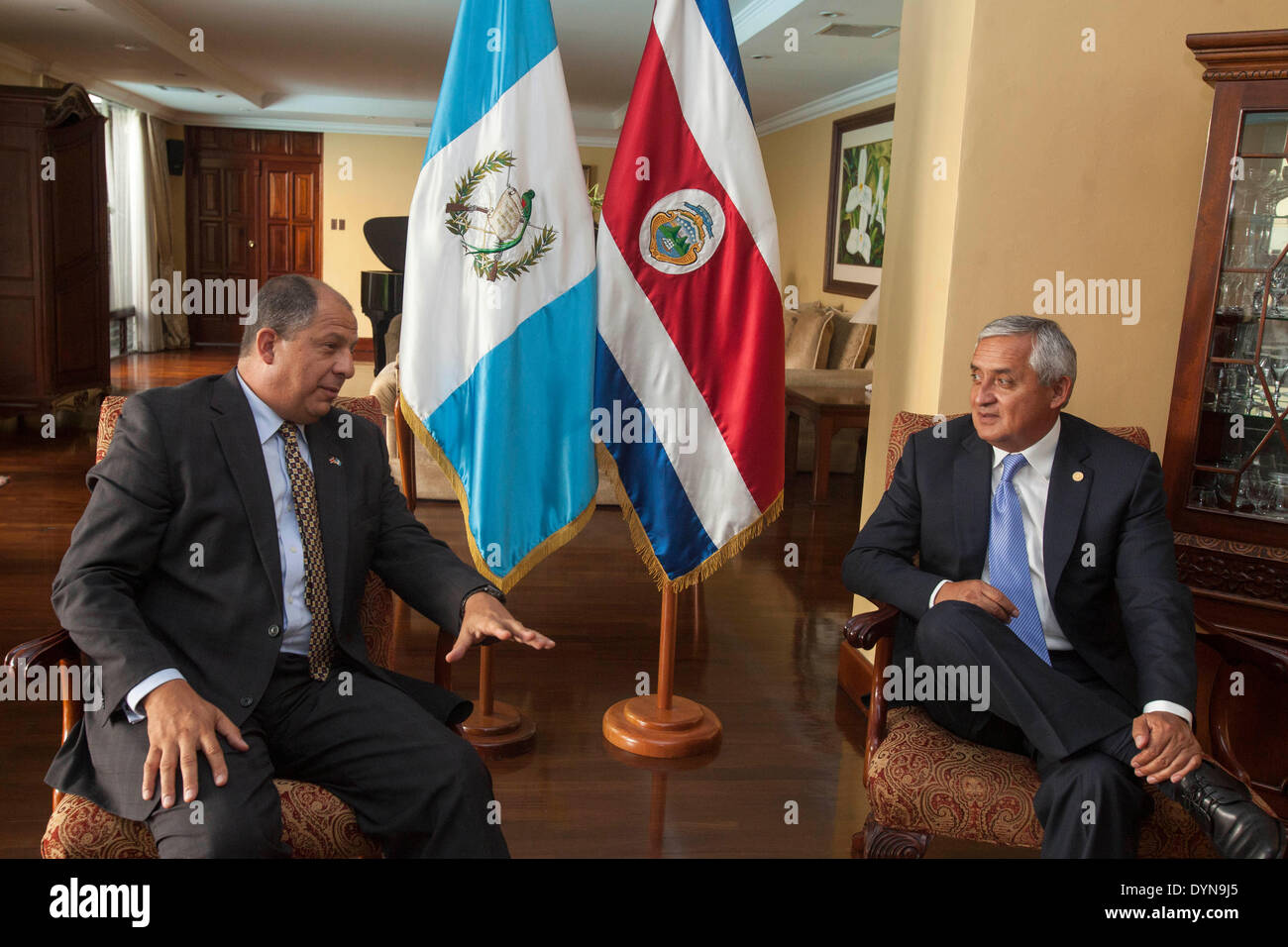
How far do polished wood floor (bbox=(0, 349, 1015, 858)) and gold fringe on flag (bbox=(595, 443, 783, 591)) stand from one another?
523 mm

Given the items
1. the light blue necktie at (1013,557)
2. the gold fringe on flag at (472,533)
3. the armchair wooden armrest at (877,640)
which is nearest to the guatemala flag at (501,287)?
the gold fringe on flag at (472,533)

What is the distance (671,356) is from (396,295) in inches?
189

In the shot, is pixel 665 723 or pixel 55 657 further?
pixel 665 723

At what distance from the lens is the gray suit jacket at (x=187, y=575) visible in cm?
167

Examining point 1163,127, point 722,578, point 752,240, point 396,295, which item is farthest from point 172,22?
point 1163,127

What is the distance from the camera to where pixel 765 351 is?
2.87 metres

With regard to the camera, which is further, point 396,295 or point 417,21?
point 417,21

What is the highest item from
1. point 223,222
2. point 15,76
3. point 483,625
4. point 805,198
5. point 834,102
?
point 834,102

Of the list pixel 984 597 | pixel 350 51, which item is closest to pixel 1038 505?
pixel 984 597

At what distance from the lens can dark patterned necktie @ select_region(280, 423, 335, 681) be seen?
194cm

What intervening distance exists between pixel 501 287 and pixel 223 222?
11895 mm

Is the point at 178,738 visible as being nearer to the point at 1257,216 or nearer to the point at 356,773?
the point at 356,773

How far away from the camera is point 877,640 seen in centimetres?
217
